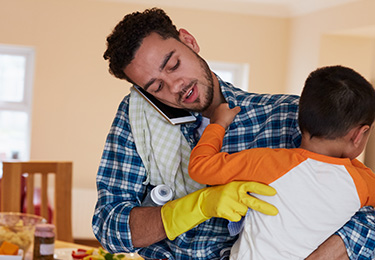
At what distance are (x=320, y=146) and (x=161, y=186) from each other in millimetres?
455

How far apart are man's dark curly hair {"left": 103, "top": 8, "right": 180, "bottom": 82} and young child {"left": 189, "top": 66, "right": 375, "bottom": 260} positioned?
454mm

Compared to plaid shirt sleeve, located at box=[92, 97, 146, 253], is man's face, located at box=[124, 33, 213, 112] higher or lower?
higher

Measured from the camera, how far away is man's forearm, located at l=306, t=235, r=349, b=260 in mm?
1118

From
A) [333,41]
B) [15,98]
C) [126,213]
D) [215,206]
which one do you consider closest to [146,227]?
[126,213]

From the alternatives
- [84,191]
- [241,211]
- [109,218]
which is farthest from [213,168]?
[84,191]

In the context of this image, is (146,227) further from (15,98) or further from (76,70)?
(15,98)

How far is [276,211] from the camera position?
1.07 m

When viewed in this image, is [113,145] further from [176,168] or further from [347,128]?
[347,128]

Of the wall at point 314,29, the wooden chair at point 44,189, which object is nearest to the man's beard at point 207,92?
the wooden chair at point 44,189

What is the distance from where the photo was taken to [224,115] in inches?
52.0

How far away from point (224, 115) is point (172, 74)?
184mm

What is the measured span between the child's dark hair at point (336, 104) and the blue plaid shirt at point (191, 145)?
0.70 feet

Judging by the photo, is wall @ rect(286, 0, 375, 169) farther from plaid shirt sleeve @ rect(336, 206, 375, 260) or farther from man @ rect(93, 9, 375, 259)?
plaid shirt sleeve @ rect(336, 206, 375, 260)

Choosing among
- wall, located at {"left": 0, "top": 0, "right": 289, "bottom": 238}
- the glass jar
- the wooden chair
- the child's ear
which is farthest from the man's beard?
wall, located at {"left": 0, "top": 0, "right": 289, "bottom": 238}
